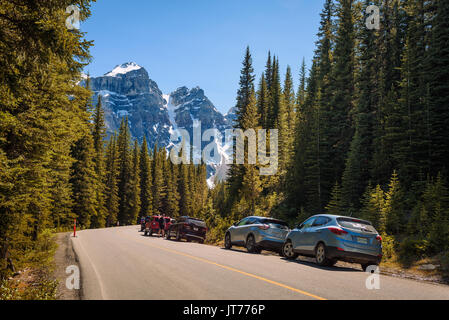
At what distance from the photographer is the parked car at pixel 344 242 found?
1131 cm

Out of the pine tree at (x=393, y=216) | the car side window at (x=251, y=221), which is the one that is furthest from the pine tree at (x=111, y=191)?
the pine tree at (x=393, y=216)

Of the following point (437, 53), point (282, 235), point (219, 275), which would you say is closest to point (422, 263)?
point (282, 235)

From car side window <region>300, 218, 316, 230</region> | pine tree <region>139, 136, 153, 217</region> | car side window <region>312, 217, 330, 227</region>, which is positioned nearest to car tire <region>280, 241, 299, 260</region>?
car side window <region>300, 218, 316, 230</region>

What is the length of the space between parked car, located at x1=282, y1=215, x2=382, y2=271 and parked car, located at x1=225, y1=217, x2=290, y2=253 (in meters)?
3.62

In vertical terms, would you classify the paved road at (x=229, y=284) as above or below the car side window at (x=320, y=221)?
below

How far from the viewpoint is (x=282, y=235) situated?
54.3 feet

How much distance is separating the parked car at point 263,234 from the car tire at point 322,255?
4.16m

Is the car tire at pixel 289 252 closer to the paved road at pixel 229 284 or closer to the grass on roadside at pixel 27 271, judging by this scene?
the paved road at pixel 229 284

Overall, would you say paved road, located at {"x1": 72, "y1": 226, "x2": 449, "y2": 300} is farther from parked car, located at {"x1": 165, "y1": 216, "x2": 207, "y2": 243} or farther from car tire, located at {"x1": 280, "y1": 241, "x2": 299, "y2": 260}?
parked car, located at {"x1": 165, "y1": 216, "x2": 207, "y2": 243}

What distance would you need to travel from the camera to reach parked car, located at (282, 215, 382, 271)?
11312 mm

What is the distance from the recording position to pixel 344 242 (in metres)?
11.3

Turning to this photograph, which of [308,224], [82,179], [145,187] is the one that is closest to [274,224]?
[308,224]
